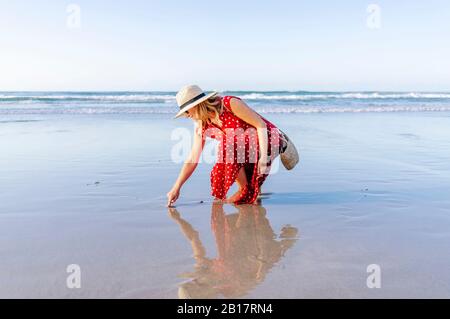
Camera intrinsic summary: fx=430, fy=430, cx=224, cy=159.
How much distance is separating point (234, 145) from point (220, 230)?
3.06 feet

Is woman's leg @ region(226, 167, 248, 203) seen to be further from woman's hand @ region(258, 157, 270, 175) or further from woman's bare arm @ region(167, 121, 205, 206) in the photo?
woman's bare arm @ region(167, 121, 205, 206)

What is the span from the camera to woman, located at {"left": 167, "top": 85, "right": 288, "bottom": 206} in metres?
3.74

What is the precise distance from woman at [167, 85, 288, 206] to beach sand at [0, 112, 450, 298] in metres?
0.21

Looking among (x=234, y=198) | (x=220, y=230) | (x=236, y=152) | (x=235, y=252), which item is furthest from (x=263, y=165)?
(x=235, y=252)

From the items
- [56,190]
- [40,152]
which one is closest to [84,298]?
[56,190]

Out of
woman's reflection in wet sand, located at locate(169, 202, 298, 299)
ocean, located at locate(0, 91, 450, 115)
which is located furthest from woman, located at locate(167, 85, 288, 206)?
ocean, located at locate(0, 91, 450, 115)

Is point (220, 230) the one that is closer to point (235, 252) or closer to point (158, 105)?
point (235, 252)

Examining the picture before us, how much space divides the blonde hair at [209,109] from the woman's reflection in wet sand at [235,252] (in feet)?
2.70

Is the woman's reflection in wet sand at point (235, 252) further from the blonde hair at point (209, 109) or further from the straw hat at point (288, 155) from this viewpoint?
the blonde hair at point (209, 109)

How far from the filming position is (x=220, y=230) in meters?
3.30

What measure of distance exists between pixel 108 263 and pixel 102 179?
2534mm

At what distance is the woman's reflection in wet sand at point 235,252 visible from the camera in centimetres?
233

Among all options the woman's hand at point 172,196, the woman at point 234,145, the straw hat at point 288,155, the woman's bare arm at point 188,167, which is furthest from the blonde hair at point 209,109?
the straw hat at point 288,155
